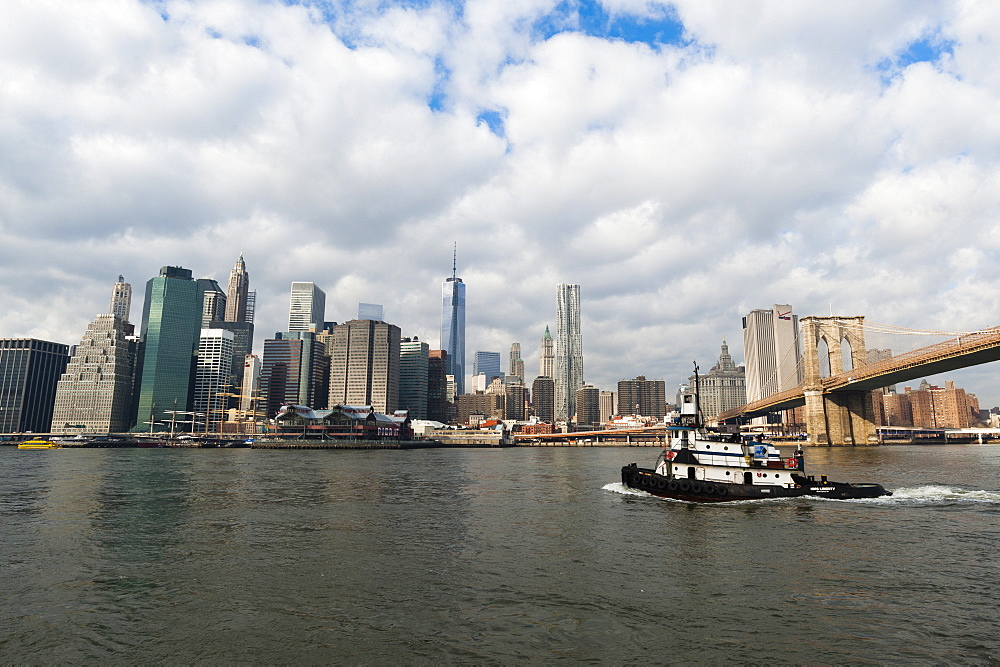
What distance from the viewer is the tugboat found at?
41719mm

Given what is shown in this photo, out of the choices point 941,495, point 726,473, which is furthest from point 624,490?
point 941,495

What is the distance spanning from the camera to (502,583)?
20.8 m

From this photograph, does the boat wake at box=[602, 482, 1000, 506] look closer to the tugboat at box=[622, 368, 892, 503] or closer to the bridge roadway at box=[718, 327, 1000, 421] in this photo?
the tugboat at box=[622, 368, 892, 503]

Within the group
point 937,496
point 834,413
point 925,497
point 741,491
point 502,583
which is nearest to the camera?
point 502,583

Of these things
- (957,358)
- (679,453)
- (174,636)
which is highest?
(957,358)

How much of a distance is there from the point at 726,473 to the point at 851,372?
98.4 meters

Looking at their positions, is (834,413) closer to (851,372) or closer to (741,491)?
(851,372)

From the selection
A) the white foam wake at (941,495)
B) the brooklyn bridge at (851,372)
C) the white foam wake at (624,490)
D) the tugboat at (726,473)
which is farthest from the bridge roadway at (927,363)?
the white foam wake at (624,490)

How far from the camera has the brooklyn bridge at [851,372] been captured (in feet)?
304

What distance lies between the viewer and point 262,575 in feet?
71.3

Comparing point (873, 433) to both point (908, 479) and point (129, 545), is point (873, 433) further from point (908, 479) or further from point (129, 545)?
point (129, 545)

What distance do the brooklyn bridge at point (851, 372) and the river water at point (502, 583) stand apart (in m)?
67.7

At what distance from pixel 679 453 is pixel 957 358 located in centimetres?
7704

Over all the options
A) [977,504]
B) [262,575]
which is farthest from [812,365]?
[262,575]
